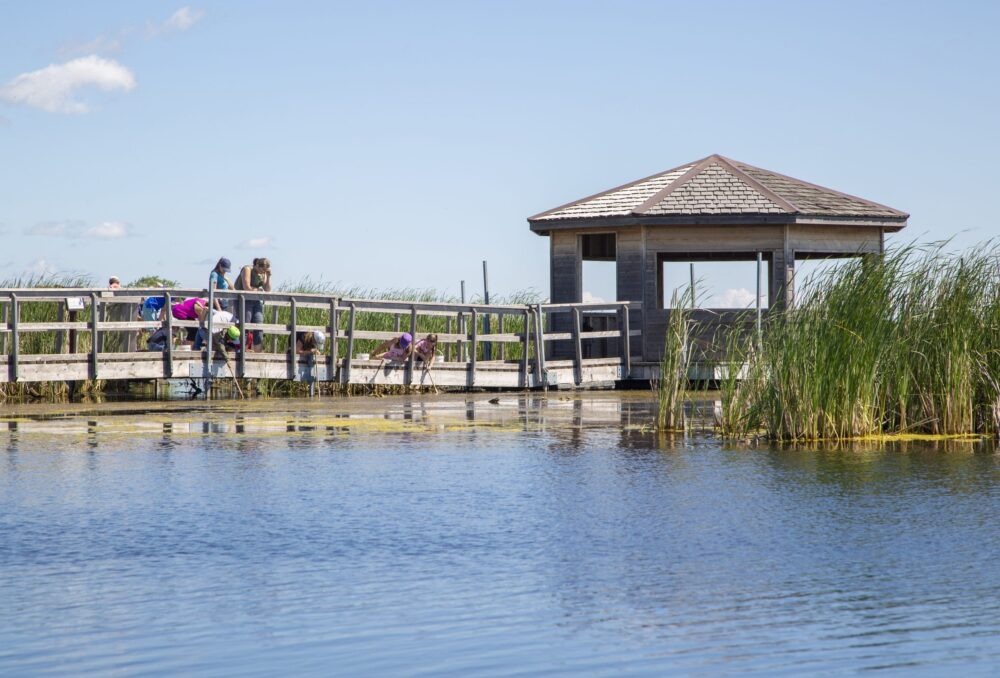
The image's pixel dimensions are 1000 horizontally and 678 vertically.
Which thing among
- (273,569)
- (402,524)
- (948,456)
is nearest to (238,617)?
(273,569)

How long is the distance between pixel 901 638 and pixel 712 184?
718 inches

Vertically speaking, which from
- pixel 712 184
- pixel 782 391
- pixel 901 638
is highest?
pixel 712 184

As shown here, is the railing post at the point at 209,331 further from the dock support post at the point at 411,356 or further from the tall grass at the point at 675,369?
the tall grass at the point at 675,369

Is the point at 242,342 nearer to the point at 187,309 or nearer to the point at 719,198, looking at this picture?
the point at 187,309

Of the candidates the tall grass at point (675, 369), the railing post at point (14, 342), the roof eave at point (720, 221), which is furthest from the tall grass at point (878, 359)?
the railing post at point (14, 342)

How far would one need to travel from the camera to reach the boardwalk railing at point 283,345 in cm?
1969

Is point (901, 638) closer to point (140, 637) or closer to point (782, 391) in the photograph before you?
point (140, 637)

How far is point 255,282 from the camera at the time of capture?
2175cm

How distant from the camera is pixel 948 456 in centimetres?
1176

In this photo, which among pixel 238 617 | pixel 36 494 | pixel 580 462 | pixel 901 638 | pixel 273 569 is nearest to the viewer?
pixel 901 638

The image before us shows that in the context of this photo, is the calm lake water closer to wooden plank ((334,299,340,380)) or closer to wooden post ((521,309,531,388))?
wooden plank ((334,299,340,380))

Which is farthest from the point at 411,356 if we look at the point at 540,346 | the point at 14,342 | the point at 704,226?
the point at 14,342

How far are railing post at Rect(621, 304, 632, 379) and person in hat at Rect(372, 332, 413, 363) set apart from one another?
3565 millimetres

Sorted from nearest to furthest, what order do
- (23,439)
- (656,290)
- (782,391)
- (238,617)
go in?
(238,617) → (782,391) → (23,439) → (656,290)
